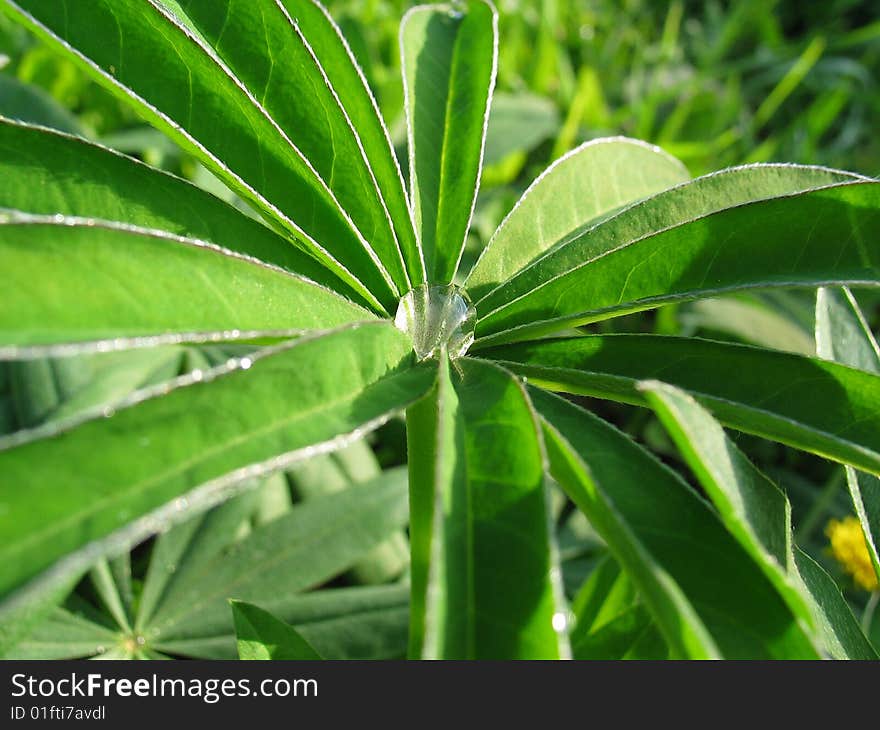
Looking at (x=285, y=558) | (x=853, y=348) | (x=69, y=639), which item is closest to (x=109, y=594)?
(x=69, y=639)

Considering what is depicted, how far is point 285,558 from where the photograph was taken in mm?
1061

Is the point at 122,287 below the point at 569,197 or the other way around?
below

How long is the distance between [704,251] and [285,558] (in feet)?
2.16

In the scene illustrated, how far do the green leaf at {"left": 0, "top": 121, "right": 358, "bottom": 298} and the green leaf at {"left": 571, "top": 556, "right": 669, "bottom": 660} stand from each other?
1.44 feet

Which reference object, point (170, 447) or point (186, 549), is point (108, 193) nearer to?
point (170, 447)

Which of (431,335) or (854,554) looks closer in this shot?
(431,335)

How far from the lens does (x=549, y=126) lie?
191cm

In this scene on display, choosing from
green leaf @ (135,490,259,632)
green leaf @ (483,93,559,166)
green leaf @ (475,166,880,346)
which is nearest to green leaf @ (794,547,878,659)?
green leaf @ (475,166,880,346)

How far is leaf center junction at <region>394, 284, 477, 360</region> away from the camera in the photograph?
2.25 ft

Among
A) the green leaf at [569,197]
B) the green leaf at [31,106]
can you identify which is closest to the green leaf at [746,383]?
the green leaf at [569,197]

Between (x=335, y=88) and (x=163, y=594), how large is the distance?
2.23ft

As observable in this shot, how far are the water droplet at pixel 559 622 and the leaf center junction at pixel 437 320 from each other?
26 cm

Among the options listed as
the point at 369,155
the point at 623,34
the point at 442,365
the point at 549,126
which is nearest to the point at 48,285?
the point at 442,365

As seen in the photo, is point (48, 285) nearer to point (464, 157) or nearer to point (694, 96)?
point (464, 157)
